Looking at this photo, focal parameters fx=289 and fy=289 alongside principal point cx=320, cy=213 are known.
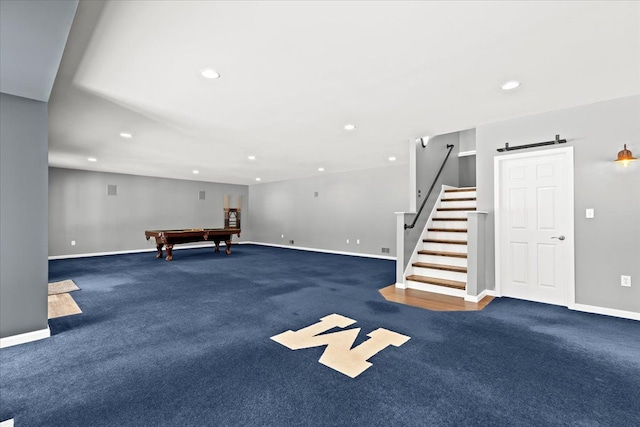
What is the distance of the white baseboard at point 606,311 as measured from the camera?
3199 millimetres

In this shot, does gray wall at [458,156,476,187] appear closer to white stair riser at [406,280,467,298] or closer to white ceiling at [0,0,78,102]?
white stair riser at [406,280,467,298]

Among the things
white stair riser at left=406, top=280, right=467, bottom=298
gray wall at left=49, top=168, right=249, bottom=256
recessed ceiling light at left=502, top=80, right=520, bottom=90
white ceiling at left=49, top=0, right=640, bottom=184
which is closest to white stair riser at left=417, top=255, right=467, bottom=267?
white stair riser at left=406, top=280, right=467, bottom=298

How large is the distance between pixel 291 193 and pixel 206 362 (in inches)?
323

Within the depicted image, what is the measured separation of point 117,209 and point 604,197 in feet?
35.3

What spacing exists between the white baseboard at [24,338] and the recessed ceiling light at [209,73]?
2.83 m

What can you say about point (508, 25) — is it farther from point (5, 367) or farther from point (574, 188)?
point (5, 367)

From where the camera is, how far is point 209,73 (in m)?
2.68

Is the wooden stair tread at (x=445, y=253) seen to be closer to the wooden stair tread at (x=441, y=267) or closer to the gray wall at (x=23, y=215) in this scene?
the wooden stair tread at (x=441, y=267)

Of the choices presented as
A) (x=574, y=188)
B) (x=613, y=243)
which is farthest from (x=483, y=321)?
(x=574, y=188)

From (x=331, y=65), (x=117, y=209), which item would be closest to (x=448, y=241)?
(x=331, y=65)

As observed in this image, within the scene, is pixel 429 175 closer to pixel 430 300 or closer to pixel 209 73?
pixel 430 300

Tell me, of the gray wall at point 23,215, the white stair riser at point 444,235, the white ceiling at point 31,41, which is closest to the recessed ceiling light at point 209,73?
the white ceiling at point 31,41

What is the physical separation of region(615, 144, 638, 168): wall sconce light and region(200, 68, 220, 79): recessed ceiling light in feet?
14.2

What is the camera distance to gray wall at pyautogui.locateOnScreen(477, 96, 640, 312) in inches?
126
